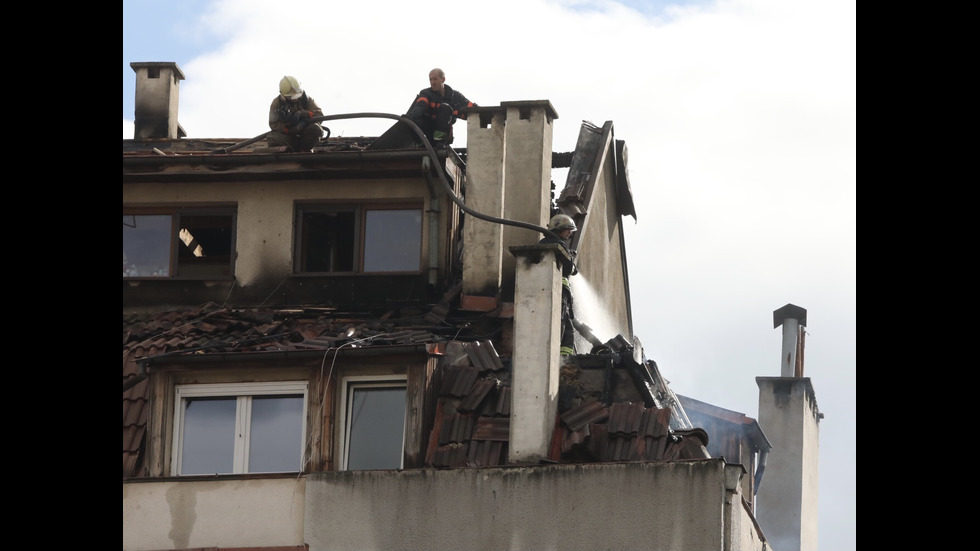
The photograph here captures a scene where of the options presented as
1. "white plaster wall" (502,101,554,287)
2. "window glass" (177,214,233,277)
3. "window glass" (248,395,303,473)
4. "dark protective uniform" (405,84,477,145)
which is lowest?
"window glass" (248,395,303,473)

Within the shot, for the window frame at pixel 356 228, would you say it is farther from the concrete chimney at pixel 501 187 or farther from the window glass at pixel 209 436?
the window glass at pixel 209 436

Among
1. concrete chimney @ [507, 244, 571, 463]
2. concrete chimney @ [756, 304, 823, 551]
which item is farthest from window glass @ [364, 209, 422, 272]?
concrete chimney @ [756, 304, 823, 551]

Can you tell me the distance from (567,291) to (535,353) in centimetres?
268

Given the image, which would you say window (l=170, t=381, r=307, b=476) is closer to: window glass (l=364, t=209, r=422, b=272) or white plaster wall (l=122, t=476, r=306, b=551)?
white plaster wall (l=122, t=476, r=306, b=551)

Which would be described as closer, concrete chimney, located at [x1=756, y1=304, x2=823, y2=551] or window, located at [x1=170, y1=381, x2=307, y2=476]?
window, located at [x1=170, y1=381, x2=307, y2=476]

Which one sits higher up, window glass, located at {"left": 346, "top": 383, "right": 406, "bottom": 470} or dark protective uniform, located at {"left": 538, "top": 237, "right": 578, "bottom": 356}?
dark protective uniform, located at {"left": 538, "top": 237, "right": 578, "bottom": 356}

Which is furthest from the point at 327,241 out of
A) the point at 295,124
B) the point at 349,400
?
the point at 349,400

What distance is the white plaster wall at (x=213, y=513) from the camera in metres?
20.1

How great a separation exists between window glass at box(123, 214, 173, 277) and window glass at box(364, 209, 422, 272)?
3107 millimetres

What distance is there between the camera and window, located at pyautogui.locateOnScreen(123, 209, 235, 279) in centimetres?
2531

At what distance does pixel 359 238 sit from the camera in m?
24.6
